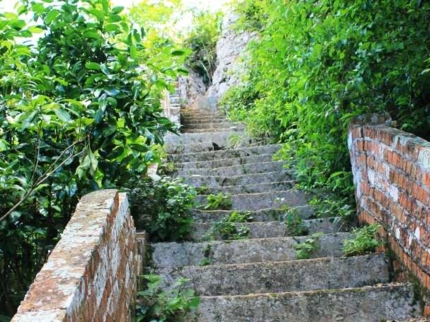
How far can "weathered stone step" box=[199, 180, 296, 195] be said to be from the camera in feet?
15.6

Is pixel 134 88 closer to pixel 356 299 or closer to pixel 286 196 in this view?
pixel 356 299

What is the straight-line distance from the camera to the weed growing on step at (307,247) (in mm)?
3195

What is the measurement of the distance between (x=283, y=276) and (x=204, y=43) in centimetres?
1212

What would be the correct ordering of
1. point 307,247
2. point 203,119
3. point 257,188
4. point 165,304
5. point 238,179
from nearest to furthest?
point 165,304 → point 307,247 → point 257,188 → point 238,179 → point 203,119

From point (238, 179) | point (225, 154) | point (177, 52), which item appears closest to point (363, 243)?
point (177, 52)

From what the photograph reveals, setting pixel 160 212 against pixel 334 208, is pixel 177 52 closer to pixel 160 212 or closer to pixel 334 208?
pixel 160 212

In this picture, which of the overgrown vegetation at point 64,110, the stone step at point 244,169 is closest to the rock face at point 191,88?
the stone step at point 244,169

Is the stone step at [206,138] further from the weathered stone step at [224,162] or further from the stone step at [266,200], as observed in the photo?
the stone step at [266,200]

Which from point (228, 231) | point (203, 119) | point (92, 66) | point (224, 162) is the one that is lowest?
point (228, 231)

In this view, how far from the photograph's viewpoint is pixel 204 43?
1425 centimetres

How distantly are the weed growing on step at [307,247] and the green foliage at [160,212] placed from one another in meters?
0.87

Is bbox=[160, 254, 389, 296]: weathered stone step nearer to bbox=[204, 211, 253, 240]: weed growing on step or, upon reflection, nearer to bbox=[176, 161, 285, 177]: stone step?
bbox=[204, 211, 253, 240]: weed growing on step

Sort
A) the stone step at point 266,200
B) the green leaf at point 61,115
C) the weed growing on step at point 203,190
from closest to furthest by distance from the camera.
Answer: the green leaf at point 61,115
the stone step at point 266,200
the weed growing on step at point 203,190

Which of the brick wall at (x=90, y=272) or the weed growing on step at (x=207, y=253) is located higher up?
the brick wall at (x=90, y=272)
